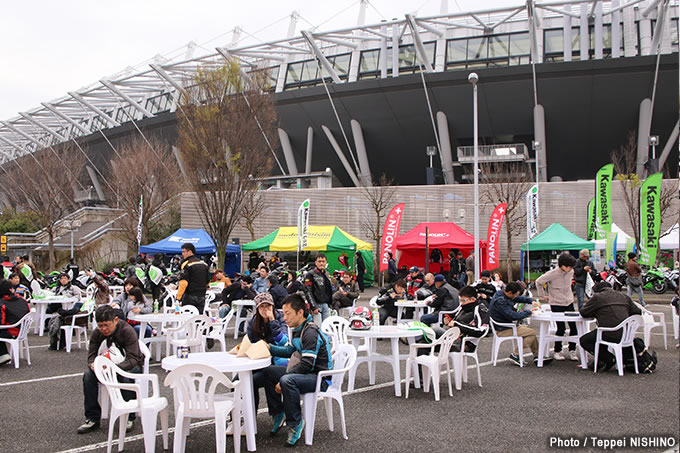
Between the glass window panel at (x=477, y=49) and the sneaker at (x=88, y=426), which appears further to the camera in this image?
the glass window panel at (x=477, y=49)

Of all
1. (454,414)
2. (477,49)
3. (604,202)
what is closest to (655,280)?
(604,202)

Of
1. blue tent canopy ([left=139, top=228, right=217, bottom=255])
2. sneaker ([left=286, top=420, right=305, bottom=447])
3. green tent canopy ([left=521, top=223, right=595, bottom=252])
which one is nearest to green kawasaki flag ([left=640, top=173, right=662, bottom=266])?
green tent canopy ([left=521, top=223, right=595, bottom=252])

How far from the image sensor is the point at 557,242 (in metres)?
20.9

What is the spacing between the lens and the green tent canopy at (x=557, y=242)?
67.6 ft

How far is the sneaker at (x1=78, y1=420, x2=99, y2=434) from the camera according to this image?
18.2 ft

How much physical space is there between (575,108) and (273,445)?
31416mm

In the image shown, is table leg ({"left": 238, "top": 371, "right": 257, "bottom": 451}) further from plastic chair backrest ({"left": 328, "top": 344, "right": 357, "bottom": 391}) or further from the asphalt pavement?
plastic chair backrest ({"left": 328, "top": 344, "right": 357, "bottom": 391})

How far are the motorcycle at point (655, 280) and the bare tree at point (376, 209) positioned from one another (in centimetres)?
1174

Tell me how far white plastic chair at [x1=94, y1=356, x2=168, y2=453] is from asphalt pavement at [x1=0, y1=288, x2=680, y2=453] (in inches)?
13.0

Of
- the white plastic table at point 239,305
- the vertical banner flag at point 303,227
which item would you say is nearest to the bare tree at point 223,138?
the vertical banner flag at point 303,227

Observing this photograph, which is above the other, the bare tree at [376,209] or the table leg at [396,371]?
the bare tree at [376,209]

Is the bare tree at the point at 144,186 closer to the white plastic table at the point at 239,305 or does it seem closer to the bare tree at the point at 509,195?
the bare tree at the point at 509,195

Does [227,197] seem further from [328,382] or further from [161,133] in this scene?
[161,133]

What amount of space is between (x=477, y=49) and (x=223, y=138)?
18.8 metres
